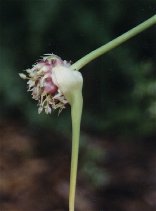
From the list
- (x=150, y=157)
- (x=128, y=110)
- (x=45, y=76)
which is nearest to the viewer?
(x=45, y=76)

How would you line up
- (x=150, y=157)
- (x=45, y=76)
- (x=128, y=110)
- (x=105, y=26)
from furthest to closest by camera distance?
(x=150, y=157)
(x=128, y=110)
(x=105, y=26)
(x=45, y=76)

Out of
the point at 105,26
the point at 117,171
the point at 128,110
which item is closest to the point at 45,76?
the point at 105,26

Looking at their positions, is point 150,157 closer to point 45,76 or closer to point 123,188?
point 123,188

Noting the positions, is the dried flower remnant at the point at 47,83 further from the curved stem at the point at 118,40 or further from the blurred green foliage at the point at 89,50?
the blurred green foliage at the point at 89,50

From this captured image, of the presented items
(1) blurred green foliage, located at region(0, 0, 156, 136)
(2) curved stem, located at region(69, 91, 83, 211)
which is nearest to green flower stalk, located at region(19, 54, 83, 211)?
(2) curved stem, located at region(69, 91, 83, 211)

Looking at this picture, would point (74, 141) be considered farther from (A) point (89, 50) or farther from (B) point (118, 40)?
(A) point (89, 50)

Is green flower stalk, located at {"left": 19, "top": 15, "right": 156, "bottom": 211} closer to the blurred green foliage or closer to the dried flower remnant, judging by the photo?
the dried flower remnant

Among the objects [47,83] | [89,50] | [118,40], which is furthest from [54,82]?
[89,50]

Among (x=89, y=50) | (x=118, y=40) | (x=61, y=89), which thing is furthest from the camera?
(x=89, y=50)
